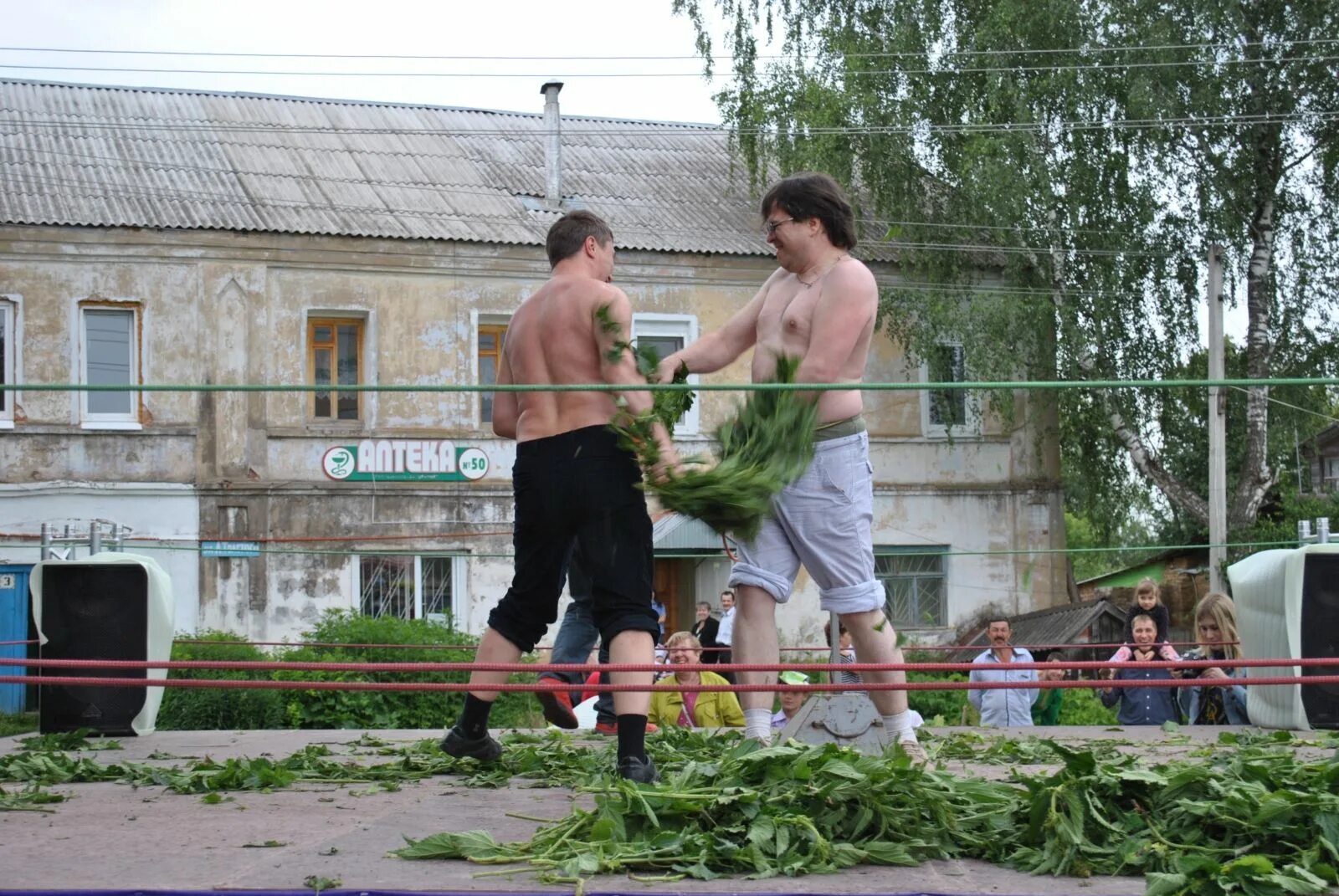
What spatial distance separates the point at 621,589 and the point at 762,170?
21.7 metres

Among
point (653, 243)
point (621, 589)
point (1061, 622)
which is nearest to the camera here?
point (621, 589)

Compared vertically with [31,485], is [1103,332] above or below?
above

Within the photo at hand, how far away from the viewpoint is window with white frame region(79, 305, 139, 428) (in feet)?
73.8

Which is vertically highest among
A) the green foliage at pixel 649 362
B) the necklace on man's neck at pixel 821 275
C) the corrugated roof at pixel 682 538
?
the necklace on man's neck at pixel 821 275

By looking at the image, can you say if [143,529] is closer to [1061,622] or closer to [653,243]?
[653,243]

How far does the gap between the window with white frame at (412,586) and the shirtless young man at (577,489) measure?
18233mm

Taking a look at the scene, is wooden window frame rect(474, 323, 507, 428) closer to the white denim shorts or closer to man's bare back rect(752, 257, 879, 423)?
man's bare back rect(752, 257, 879, 423)

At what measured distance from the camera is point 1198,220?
2498cm

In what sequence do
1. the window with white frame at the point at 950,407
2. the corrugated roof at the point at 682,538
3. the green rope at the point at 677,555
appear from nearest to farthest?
the green rope at the point at 677,555 < the corrugated roof at the point at 682,538 < the window with white frame at the point at 950,407

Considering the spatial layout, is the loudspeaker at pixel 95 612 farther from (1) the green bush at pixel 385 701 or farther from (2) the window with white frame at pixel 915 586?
(2) the window with white frame at pixel 915 586

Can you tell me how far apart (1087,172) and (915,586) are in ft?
23.5

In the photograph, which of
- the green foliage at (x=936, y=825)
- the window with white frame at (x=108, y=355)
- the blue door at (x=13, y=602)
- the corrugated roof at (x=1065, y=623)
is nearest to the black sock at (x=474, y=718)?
the green foliage at (x=936, y=825)

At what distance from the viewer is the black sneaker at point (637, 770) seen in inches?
186

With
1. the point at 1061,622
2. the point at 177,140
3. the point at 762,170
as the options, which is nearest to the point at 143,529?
the point at 177,140
